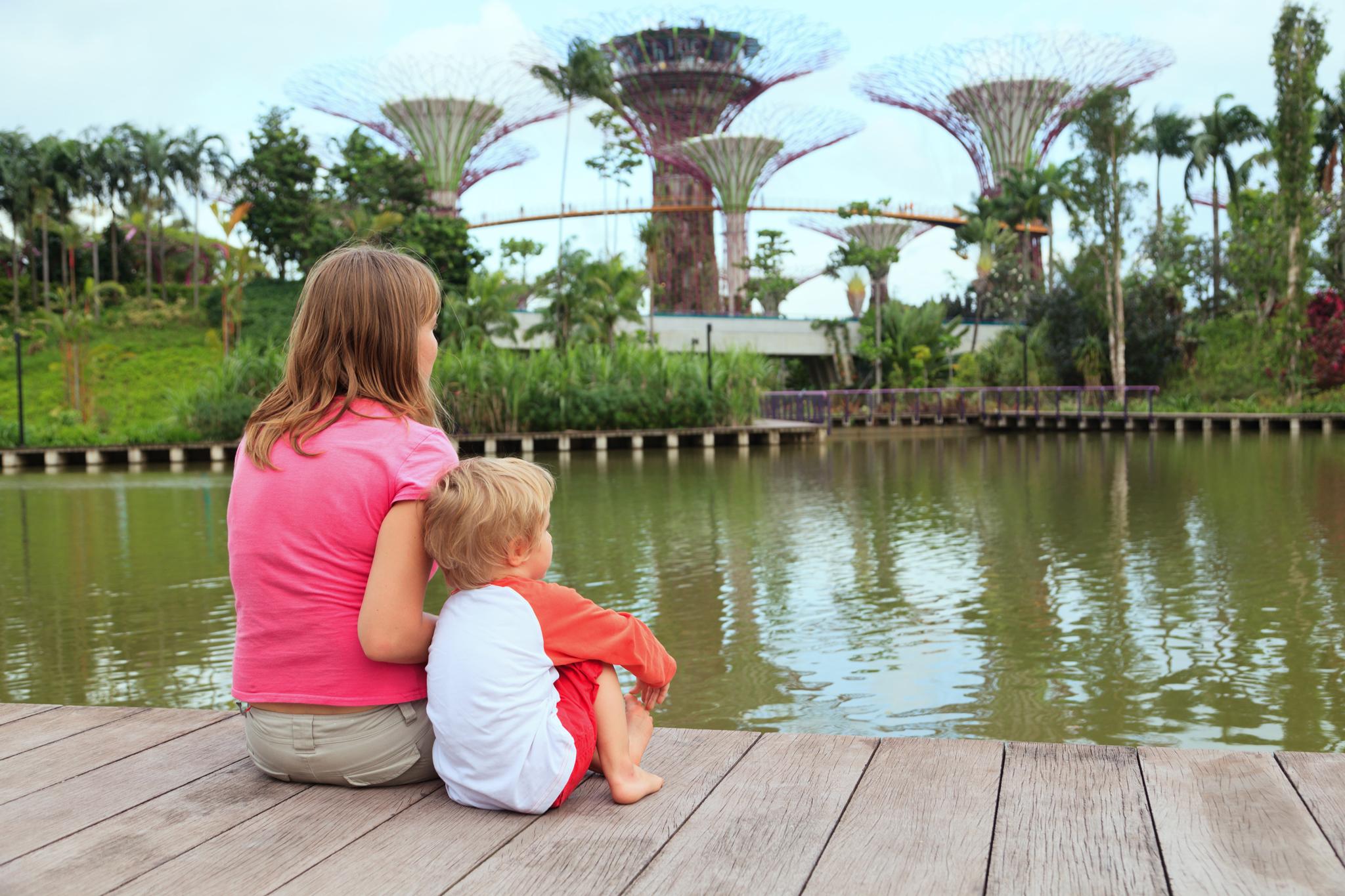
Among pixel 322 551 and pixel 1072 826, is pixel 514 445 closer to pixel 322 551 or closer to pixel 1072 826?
pixel 322 551

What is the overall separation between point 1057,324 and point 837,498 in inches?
1052

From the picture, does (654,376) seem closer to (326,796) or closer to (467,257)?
(467,257)

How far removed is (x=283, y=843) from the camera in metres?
1.90

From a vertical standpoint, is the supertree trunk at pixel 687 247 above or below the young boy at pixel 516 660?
above

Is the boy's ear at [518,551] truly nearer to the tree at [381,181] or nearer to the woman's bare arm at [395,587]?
the woman's bare arm at [395,587]

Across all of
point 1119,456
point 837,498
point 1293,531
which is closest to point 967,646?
point 1293,531

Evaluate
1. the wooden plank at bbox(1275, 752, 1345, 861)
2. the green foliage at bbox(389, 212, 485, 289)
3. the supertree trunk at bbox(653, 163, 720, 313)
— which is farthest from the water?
the supertree trunk at bbox(653, 163, 720, 313)

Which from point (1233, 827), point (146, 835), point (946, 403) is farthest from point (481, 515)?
point (946, 403)

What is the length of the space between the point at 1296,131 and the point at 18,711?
30850 millimetres

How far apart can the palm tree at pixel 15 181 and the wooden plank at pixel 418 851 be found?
41912mm

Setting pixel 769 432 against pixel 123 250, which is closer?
pixel 769 432

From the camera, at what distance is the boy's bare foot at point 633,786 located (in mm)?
2068

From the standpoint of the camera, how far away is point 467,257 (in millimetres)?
39250

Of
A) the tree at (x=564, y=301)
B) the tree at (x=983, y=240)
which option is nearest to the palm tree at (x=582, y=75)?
the tree at (x=564, y=301)
